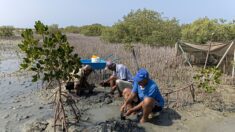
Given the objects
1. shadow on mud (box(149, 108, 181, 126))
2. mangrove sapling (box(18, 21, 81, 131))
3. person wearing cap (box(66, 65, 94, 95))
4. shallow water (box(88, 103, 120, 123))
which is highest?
mangrove sapling (box(18, 21, 81, 131))

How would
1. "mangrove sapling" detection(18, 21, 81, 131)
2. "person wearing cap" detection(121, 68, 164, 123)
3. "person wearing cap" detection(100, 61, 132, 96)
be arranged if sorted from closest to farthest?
"mangrove sapling" detection(18, 21, 81, 131) → "person wearing cap" detection(121, 68, 164, 123) → "person wearing cap" detection(100, 61, 132, 96)

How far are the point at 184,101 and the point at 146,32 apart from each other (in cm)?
1120

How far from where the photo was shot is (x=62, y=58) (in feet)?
14.7

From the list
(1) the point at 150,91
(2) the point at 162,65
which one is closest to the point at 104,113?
(1) the point at 150,91

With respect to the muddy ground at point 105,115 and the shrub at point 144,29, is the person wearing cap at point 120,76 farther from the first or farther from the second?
the shrub at point 144,29

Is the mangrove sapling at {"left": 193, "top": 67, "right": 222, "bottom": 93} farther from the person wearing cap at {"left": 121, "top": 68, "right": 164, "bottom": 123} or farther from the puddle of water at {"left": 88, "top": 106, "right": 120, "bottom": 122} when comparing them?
the puddle of water at {"left": 88, "top": 106, "right": 120, "bottom": 122}

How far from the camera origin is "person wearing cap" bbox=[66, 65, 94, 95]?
6.99m

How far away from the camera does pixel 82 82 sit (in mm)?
7051

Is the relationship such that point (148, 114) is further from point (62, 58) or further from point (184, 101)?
point (62, 58)

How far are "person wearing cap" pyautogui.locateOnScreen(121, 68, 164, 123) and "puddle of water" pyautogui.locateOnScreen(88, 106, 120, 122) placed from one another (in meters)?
0.59

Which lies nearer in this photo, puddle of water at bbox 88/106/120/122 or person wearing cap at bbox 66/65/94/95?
puddle of water at bbox 88/106/120/122

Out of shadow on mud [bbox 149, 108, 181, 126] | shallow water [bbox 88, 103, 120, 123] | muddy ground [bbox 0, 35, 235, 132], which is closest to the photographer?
muddy ground [bbox 0, 35, 235, 132]

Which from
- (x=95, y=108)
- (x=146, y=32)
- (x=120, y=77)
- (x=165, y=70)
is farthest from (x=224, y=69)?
(x=146, y=32)

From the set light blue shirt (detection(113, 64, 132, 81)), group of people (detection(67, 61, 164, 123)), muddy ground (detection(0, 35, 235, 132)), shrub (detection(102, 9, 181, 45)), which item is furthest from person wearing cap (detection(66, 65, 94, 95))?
shrub (detection(102, 9, 181, 45))
